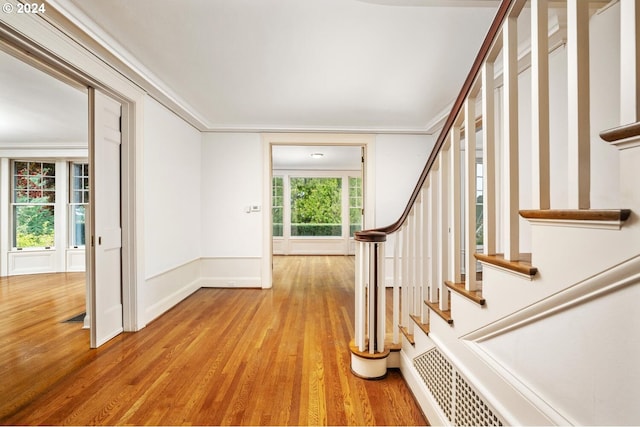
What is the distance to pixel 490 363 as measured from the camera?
107 centimetres

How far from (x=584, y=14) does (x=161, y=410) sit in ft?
8.22

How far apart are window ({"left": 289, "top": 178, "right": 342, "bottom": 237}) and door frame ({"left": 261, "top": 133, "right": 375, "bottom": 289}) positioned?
3.90 meters

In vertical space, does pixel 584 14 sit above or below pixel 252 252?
above

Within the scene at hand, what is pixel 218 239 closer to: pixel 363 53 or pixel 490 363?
pixel 363 53

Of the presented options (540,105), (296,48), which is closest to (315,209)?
(296,48)

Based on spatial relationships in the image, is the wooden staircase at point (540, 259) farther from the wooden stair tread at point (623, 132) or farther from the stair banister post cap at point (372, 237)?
the stair banister post cap at point (372, 237)

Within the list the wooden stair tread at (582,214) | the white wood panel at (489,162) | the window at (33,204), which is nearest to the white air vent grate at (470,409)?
the white wood panel at (489,162)

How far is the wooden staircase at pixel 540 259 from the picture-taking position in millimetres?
629

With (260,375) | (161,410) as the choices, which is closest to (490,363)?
(260,375)

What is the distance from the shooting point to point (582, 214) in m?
0.70

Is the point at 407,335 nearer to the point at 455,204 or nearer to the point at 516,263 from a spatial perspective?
the point at 455,204

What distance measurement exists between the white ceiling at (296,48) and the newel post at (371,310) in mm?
1484

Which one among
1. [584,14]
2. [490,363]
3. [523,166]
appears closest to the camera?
[584,14]

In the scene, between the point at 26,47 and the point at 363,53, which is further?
the point at 363,53
